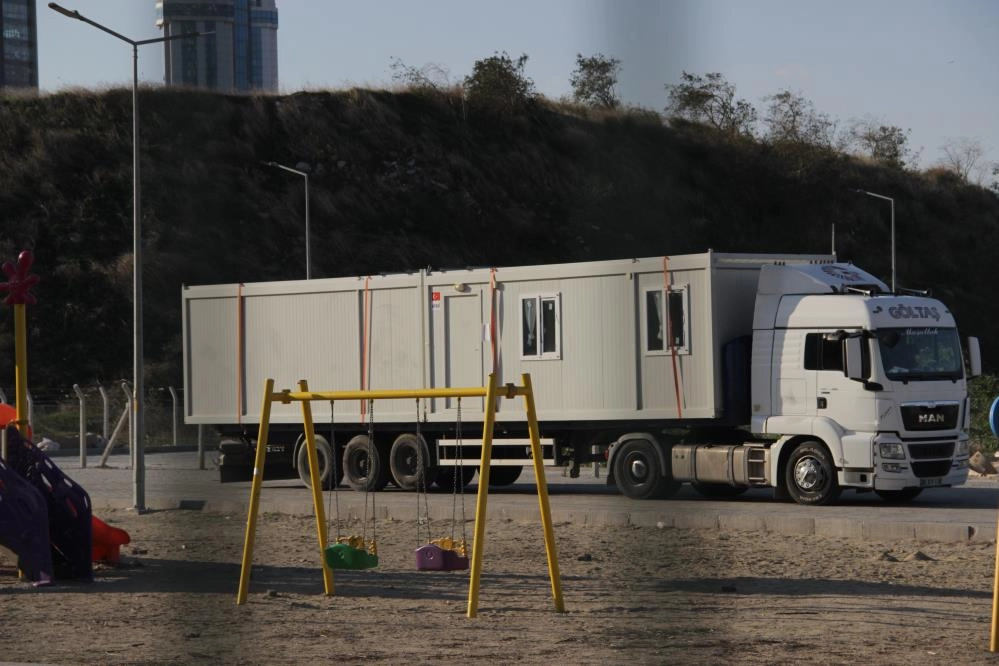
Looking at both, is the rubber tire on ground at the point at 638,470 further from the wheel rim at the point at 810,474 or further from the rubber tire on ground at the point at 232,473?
the rubber tire on ground at the point at 232,473

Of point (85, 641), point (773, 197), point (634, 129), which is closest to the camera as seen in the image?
point (634, 129)

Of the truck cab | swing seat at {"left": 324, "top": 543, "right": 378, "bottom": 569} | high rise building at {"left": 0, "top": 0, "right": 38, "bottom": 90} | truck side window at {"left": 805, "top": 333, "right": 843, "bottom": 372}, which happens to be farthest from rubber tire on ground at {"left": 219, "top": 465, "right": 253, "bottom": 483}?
swing seat at {"left": 324, "top": 543, "right": 378, "bottom": 569}

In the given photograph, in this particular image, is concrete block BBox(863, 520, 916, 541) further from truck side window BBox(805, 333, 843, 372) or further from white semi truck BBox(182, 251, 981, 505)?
truck side window BBox(805, 333, 843, 372)

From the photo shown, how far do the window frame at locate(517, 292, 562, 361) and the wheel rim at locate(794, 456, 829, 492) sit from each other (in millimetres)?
3675

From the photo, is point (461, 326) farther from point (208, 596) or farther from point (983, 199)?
point (983, 199)

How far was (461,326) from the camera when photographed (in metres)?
21.5

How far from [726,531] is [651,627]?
770 centimetres

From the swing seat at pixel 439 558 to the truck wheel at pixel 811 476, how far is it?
8.01 m

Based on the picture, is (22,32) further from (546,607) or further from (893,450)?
(893,450)

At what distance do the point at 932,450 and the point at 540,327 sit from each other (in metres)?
5.34

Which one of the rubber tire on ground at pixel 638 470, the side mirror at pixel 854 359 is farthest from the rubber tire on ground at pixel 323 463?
the side mirror at pixel 854 359

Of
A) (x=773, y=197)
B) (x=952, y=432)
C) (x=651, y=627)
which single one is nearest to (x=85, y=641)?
(x=651, y=627)

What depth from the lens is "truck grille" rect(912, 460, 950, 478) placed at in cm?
1797

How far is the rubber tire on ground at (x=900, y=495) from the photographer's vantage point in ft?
61.9
